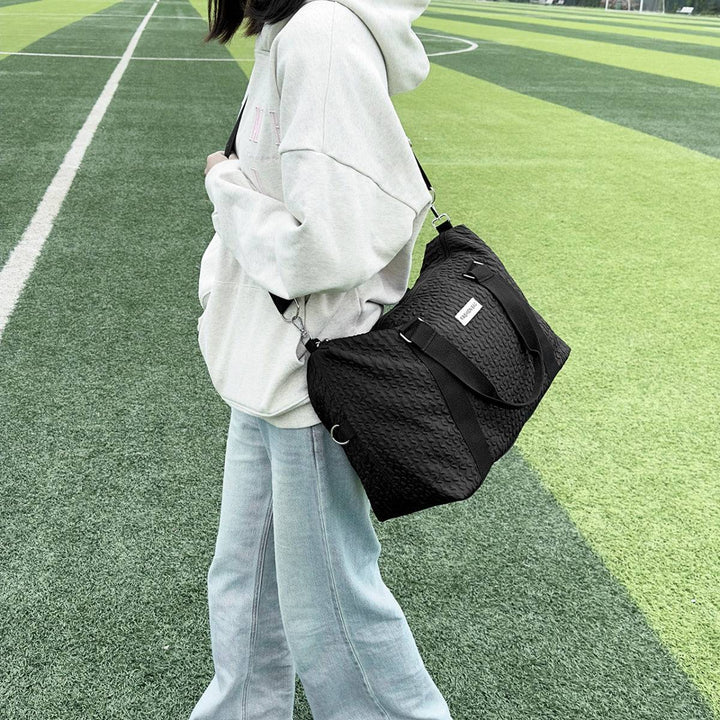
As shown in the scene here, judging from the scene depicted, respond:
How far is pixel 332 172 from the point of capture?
4.05 ft

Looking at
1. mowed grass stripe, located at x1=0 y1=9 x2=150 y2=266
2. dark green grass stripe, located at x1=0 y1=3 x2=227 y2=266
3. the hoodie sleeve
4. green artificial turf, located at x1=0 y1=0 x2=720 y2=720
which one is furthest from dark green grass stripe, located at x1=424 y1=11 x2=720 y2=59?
the hoodie sleeve

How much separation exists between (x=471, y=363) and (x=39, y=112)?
8.83m

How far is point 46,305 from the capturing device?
4215 millimetres

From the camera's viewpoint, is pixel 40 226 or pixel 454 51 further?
pixel 454 51

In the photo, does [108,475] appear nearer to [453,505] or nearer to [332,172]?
[453,505]

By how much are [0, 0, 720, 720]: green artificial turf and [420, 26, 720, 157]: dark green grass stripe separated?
413 centimetres

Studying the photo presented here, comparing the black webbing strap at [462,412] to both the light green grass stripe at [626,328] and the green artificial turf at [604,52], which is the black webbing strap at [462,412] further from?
the green artificial turf at [604,52]

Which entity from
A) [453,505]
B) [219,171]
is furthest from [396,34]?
[453,505]

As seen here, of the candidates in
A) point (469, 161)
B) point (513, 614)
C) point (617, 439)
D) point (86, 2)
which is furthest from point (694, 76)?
point (86, 2)

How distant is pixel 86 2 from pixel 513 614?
3423cm

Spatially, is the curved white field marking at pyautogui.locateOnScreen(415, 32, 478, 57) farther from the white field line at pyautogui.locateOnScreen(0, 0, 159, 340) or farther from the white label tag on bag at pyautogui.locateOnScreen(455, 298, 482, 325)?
the white label tag on bag at pyautogui.locateOnScreen(455, 298, 482, 325)

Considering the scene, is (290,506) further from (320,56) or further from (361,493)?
(320,56)


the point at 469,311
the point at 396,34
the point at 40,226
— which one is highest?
the point at 396,34

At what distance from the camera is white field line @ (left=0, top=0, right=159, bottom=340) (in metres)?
4.36
